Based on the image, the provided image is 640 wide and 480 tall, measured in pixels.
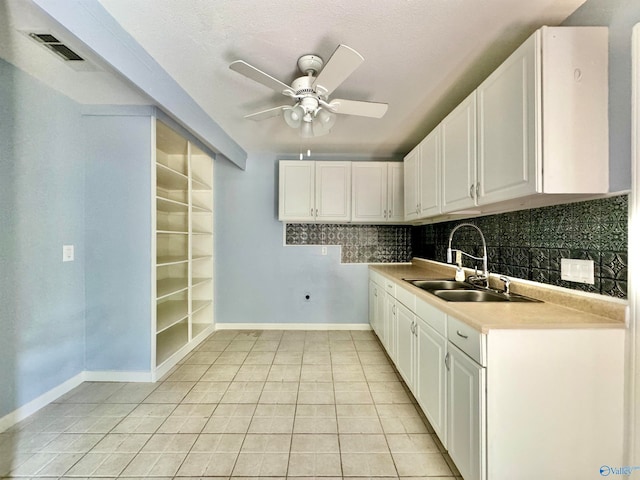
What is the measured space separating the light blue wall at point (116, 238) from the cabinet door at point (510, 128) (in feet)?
8.34

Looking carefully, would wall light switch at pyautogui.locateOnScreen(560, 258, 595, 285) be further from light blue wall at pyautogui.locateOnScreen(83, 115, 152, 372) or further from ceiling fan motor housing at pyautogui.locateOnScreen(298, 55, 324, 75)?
light blue wall at pyautogui.locateOnScreen(83, 115, 152, 372)

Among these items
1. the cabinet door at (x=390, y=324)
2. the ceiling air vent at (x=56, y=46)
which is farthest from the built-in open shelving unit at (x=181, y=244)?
the cabinet door at (x=390, y=324)

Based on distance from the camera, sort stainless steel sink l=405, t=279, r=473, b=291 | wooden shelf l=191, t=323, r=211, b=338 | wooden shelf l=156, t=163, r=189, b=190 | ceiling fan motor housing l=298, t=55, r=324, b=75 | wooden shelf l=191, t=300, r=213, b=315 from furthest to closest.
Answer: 1. wooden shelf l=191, t=300, r=213, b=315
2. wooden shelf l=191, t=323, r=211, b=338
3. wooden shelf l=156, t=163, r=189, b=190
4. stainless steel sink l=405, t=279, r=473, b=291
5. ceiling fan motor housing l=298, t=55, r=324, b=75

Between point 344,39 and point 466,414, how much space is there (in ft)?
6.76

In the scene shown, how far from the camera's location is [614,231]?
121cm

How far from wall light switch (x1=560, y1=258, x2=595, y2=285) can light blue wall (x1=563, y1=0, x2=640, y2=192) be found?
38 cm

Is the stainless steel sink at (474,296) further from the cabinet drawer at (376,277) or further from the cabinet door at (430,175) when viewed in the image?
the cabinet drawer at (376,277)

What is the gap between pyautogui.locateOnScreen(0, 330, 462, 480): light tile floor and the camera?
149 centimetres

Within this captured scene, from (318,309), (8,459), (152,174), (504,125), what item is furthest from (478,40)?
(8,459)

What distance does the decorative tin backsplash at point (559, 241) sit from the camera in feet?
3.94

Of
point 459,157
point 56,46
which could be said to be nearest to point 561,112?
point 459,157

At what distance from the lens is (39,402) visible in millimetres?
1969

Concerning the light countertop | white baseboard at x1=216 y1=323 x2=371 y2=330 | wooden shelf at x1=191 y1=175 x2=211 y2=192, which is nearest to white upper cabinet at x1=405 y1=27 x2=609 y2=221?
the light countertop

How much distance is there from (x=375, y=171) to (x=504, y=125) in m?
2.10
